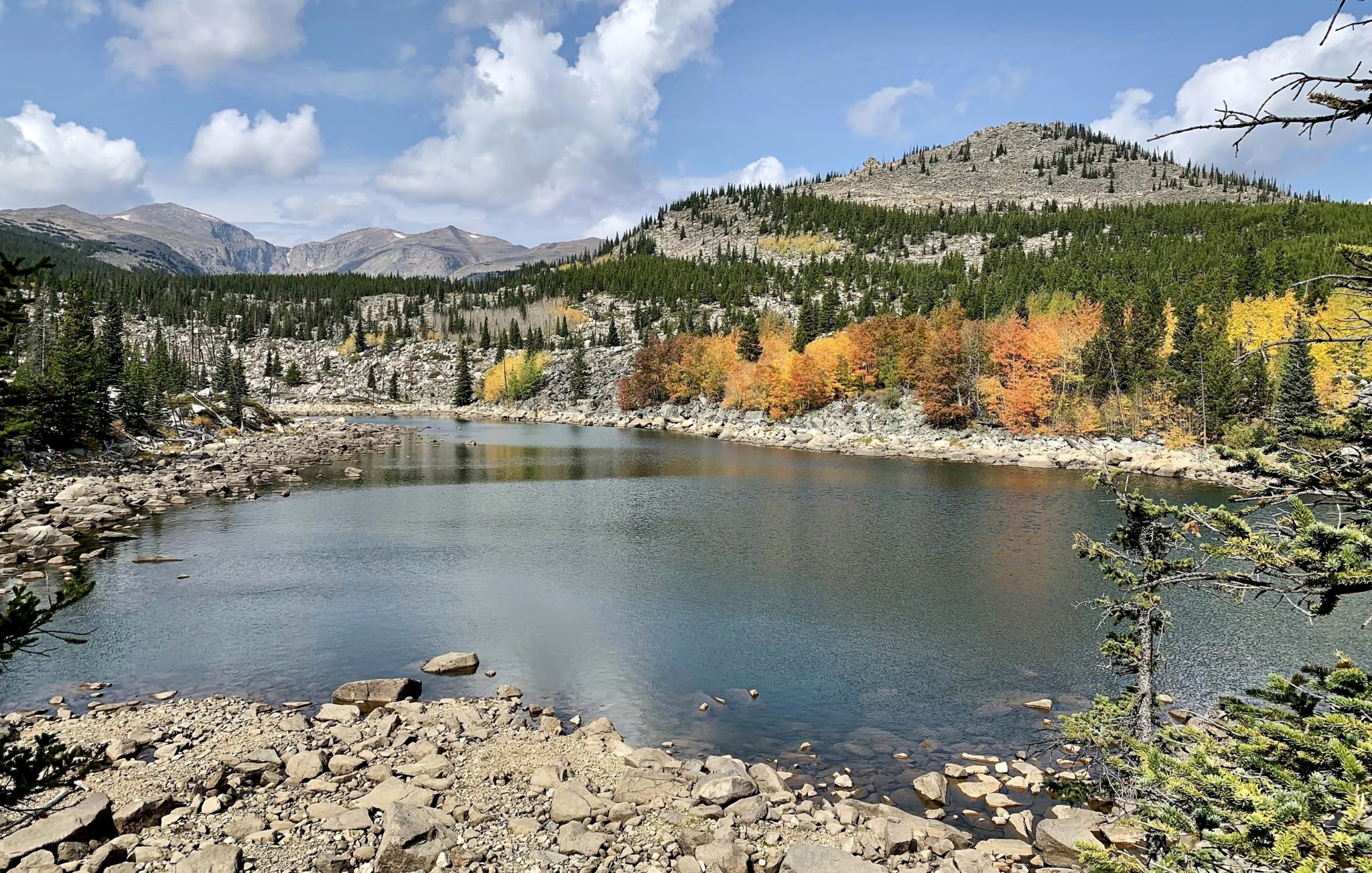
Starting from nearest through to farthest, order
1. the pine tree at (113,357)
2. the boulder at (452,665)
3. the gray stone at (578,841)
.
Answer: the gray stone at (578,841), the boulder at (452,665), the pine tree at (113,357)

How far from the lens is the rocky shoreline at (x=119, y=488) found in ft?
98.4

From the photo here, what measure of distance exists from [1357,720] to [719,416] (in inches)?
3948

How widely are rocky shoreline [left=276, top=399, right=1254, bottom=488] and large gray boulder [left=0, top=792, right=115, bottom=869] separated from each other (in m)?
37.6

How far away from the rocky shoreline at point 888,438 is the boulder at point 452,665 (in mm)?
30149

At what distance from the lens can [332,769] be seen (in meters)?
13.4

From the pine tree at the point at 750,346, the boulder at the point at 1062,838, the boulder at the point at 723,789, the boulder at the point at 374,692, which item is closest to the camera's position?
the boulder at the point at 1062,838

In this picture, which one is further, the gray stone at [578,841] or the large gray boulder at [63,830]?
the gray stone at [578,841]

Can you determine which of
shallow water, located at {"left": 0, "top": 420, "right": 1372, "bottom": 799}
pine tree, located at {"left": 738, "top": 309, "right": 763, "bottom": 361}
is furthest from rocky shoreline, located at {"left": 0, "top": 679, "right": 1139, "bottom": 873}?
pine tree, located at {"left": 738, "top": 309, "right": 763, "bottom": 361}

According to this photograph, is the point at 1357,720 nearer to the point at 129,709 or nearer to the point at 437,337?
the point at 129,709

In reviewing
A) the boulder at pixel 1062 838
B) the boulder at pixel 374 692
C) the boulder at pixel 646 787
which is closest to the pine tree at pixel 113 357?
the boulder at pixel 374 692

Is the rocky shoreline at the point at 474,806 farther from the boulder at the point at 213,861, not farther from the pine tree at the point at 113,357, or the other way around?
the pine tree at the point at 113,357

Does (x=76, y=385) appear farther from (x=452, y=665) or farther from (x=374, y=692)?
(x=374, y=692)

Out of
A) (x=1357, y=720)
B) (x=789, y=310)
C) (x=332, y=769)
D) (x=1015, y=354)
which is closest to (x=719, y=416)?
(x=1015, y=354)

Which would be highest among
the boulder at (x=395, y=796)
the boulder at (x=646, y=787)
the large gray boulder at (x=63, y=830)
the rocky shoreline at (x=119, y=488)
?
the rocky shoreline at (x=119, y=488)
